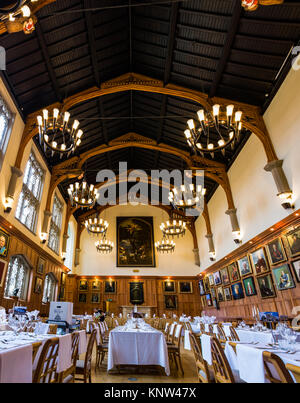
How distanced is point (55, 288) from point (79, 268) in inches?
178

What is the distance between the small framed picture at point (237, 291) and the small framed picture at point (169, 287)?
704cm

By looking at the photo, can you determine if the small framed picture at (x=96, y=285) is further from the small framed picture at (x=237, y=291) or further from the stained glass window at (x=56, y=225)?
the small framed picture at (x=237, y=291)

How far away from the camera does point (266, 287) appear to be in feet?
27.0

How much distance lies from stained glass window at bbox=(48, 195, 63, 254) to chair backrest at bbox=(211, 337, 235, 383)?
11.3 metres

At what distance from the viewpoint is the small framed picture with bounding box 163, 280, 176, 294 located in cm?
1722

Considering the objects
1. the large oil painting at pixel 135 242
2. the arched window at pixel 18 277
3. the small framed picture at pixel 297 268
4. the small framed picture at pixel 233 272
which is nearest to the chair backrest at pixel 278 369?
the small framed picture at pixel 297 268

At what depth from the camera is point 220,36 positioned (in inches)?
277

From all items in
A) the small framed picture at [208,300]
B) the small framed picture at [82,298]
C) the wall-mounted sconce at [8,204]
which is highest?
the wall-mounted sconce at [8,204]

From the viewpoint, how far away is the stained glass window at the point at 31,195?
359 inches

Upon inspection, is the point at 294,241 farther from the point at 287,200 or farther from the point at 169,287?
the point at 169,287

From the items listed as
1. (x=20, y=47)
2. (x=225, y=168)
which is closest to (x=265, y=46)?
(x=225, y=168)

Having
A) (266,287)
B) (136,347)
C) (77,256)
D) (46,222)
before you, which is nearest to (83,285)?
(77,256)

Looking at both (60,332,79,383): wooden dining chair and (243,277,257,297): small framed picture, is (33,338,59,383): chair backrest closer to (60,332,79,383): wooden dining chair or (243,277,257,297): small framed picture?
(60,332,79,383): wooden dining chair

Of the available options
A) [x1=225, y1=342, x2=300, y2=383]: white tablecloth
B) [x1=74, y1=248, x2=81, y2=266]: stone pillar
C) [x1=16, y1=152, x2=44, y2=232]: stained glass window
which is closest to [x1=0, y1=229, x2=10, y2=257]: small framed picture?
[x1=16, y1=152, x2=44, y2=232]: stained glass window
